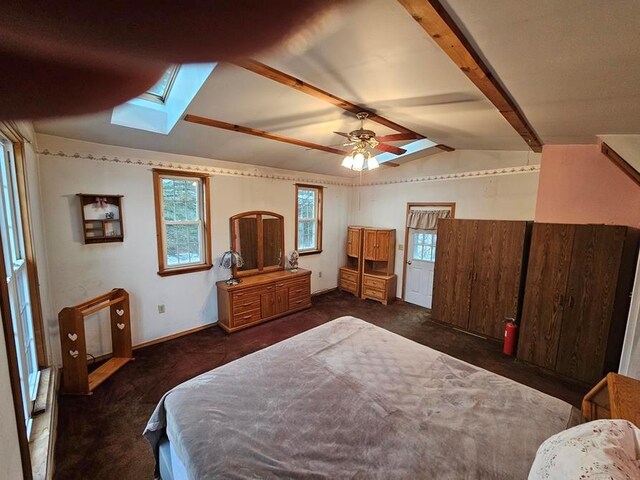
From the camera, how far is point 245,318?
374 centimetres

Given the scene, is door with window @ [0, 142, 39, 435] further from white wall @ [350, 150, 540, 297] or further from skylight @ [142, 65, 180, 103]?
white wall @ [350, 150, 540, 297]

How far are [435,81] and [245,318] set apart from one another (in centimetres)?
345

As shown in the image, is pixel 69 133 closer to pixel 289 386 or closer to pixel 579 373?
pixel 289 386

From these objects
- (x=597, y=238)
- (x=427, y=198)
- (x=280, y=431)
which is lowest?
(x=280, y=431)

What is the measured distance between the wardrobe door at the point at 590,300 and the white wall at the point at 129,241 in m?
3.92

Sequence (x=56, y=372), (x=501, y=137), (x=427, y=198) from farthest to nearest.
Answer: (x=427, y=198) → (x=501, y=137) → (x=56, y=372)

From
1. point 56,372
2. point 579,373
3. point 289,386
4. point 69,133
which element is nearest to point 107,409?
point 56,372

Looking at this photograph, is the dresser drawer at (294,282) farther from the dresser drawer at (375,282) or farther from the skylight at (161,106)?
the skylight at (161,106)

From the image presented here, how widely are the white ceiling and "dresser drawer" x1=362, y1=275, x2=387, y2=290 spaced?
103 inches

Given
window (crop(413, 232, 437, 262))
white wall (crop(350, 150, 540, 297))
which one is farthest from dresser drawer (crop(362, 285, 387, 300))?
window (crop(413, 232, 437, 262))

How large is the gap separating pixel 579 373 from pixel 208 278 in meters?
4.45

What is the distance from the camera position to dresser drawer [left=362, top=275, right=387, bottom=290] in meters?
4.85

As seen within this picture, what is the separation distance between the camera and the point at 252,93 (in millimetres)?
2158

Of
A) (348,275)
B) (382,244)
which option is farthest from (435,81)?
(348,275)
